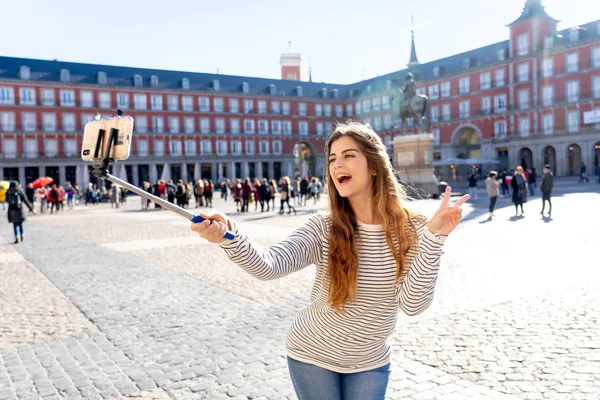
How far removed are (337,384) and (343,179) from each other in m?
0.81

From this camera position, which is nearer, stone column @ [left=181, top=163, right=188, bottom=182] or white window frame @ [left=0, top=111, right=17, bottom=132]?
white window frame @ [left=0, top=111, right=17, bottom=132]

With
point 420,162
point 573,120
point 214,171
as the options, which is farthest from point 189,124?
point 420,162

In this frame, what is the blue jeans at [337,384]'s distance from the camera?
2061mm

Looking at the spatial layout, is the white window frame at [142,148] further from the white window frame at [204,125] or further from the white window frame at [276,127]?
the white window frame at [276,127]

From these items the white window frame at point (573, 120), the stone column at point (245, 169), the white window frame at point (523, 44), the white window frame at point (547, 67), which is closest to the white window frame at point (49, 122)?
the stone column at point (245, 169)

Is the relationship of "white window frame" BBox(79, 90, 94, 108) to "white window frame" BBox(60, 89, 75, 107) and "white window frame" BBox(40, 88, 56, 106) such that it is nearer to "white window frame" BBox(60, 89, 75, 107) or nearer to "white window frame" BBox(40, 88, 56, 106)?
"white window frame" BBox(60, 89, 75, 107)

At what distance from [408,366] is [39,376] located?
295cm

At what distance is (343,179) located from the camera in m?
2.13

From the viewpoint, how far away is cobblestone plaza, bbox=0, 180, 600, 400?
3.87 meters

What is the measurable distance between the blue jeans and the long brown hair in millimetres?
268

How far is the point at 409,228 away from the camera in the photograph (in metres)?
2.17

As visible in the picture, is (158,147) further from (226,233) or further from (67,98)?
(226,233)

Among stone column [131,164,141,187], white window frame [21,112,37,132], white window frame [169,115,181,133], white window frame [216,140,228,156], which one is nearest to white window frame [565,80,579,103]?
white window frame [216,140,228,156]

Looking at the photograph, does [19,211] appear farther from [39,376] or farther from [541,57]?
[541,57]
